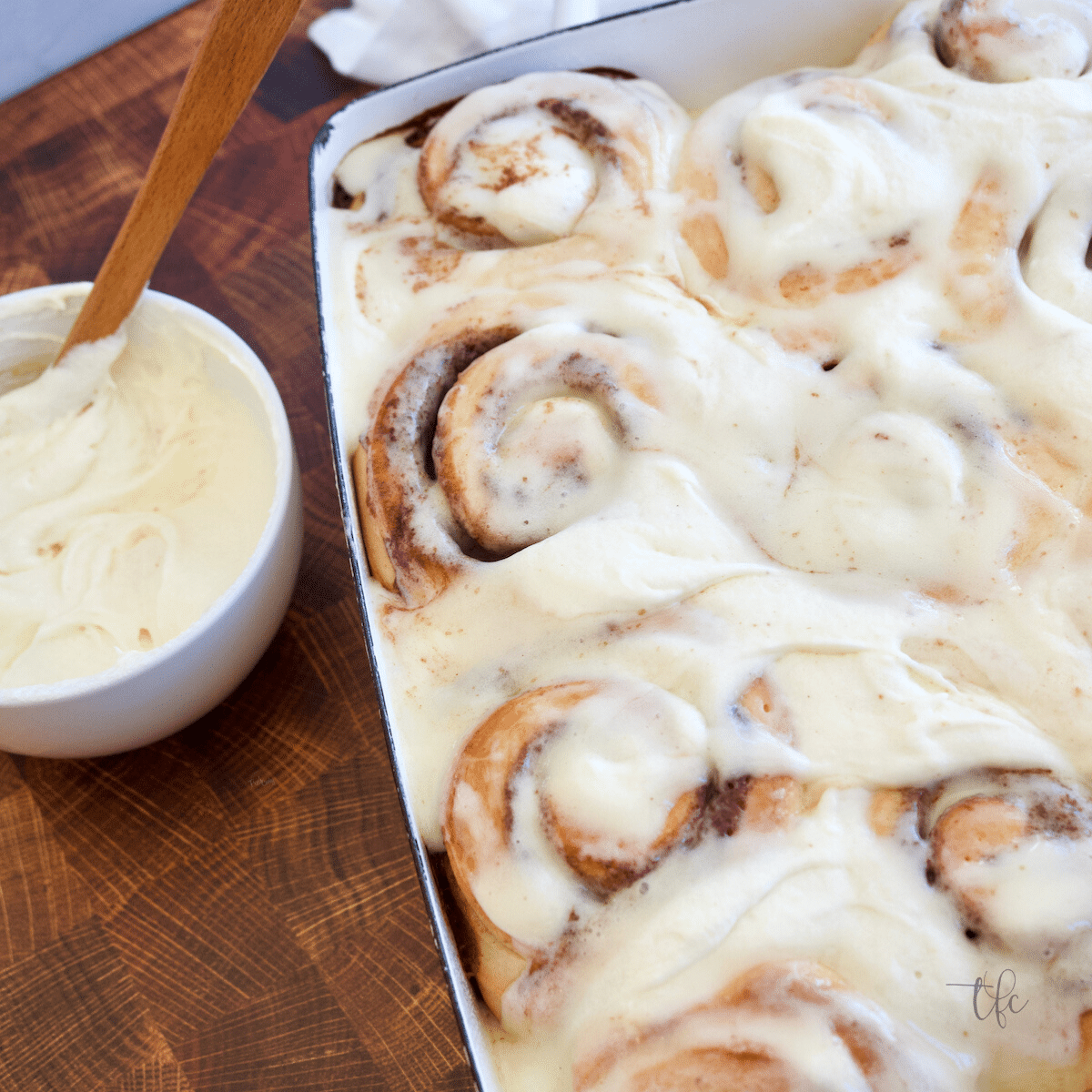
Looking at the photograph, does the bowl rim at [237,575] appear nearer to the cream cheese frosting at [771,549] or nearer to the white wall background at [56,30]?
the cream cheese frosting at [771,549]

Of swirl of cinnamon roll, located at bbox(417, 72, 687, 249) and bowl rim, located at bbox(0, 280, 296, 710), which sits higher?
swirl of cinnamon roll, located at bbox(417, 72, 687, 249)

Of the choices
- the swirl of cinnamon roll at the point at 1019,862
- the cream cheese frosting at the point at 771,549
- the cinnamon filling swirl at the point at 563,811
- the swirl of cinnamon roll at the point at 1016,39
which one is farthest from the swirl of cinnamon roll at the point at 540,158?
the swirl of cinnamon roll at the point at 1019,862

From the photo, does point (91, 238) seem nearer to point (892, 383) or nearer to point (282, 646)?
point (282, 646)

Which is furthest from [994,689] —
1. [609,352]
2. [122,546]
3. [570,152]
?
[122,546]

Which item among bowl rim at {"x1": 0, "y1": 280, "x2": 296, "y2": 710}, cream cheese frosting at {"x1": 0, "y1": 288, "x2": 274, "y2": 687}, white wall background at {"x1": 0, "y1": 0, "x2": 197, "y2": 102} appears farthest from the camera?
white wall background at {"x1": 0, "y1": 0, "x2": 197, "y2": 102}

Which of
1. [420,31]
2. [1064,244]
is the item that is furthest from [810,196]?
[420,31]

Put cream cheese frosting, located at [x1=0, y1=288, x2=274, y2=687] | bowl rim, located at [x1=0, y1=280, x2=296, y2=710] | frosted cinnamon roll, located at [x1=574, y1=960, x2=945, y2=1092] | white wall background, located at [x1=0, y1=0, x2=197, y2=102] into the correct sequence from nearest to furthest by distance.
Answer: frosted cinnamon roll, located at [x1=574, y1=960, x2=945, y2=1092] → bowl rim, located at [x1=0, y1=280, x2=296, y2=710] → cream cheese frosting, located at [x1=0, y1=288, x2=274, y2=687] → white wall background, located at [x1=0, y1=0, x2=197, y2=102]

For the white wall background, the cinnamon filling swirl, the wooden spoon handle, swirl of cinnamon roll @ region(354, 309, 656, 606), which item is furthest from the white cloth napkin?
the cinnamon filling swirl

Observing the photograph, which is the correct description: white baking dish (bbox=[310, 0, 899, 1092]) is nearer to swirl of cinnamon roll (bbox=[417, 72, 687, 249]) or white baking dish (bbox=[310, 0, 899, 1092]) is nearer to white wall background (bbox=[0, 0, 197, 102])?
swirl of cinnamon roll (bbox=[417, 72, 687, 249])
